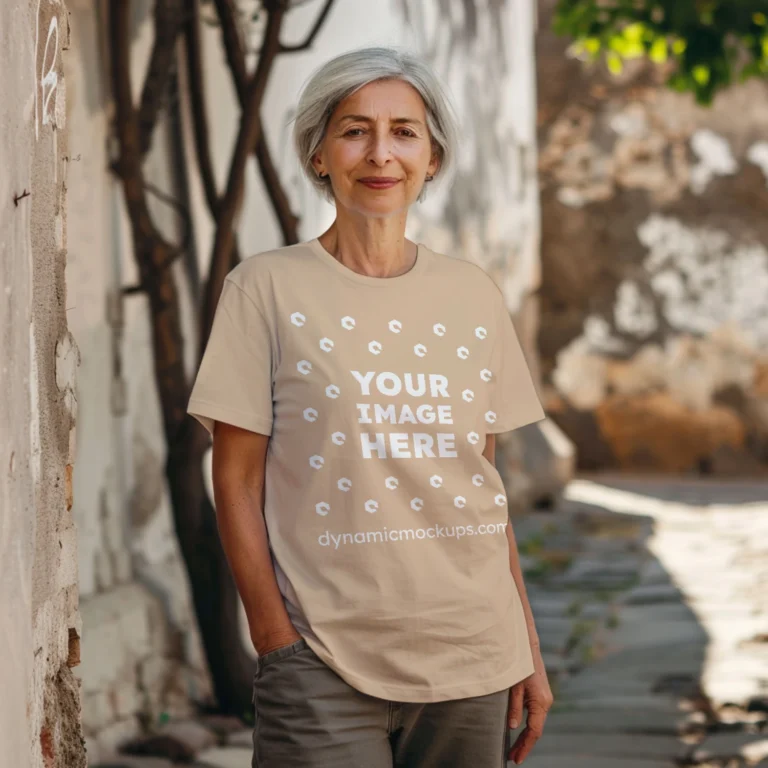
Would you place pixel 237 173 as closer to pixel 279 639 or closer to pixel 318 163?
pixel 318 163

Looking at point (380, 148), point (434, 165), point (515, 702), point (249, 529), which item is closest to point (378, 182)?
point (380, 148)

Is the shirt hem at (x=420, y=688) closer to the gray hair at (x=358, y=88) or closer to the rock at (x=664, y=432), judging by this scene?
the gray hair at (x=358, y=88)

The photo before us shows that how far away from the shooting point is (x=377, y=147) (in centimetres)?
187

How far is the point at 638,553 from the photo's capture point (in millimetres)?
7312

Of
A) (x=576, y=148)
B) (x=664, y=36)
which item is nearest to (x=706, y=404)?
(x=576, y=148)

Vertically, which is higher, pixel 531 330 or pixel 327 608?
pixel 327 608

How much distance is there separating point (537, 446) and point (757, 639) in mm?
4385

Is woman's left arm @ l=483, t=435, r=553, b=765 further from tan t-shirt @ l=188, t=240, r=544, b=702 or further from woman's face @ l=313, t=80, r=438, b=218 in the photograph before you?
woman's face @ l=313, t=80, r=438, b=218

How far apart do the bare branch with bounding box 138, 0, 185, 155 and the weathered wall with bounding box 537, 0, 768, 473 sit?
7.37 meters

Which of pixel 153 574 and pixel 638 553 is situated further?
pixel 638 553

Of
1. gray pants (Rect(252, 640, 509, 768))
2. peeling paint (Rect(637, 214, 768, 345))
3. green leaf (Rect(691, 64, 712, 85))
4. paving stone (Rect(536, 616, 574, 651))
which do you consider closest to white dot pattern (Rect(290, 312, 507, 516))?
gray pants (Rect(252, 640, 509, 768))

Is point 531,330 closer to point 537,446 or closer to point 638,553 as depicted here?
point 537,446

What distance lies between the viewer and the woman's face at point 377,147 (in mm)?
1874

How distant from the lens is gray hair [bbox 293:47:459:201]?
1874 millimetres
